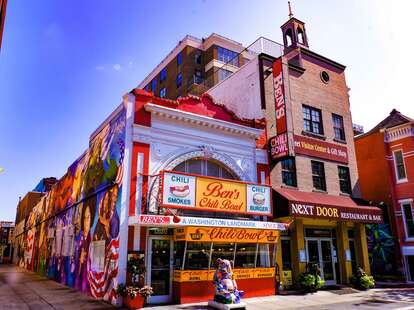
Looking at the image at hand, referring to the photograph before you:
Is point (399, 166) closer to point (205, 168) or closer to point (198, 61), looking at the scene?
point (205, 168)

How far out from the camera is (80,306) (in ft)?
41.5

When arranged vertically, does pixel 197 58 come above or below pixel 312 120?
above

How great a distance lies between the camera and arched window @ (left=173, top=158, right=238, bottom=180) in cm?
1565

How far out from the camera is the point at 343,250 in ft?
63.0

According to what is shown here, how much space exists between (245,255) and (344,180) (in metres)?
9.33

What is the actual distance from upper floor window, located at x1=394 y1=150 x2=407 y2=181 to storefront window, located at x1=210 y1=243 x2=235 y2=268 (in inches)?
578

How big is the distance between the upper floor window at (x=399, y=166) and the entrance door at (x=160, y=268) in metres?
17.4

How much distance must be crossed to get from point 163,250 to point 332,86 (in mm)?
15835

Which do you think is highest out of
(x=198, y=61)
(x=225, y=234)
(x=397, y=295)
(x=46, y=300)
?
(x=198, y=61)

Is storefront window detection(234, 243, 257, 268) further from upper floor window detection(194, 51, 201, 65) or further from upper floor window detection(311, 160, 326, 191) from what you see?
upper floor window detection(194, 51, 201, 65)

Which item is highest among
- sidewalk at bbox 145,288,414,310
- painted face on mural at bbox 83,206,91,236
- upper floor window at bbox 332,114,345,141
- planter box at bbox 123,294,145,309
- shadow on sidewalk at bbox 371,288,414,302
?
upper floor window at bbox 332,114,345,141

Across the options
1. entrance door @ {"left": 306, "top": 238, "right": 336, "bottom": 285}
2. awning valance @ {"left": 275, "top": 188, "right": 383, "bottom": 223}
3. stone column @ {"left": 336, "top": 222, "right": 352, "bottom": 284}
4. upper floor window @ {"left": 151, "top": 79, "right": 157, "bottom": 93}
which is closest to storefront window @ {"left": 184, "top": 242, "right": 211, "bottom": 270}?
awning valance @ {"left": 275, "top": 188, "right": 383, "bottom": 223}

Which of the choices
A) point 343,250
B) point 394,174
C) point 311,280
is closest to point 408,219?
point 394,174

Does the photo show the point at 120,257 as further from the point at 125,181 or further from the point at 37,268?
the point at 37,268
